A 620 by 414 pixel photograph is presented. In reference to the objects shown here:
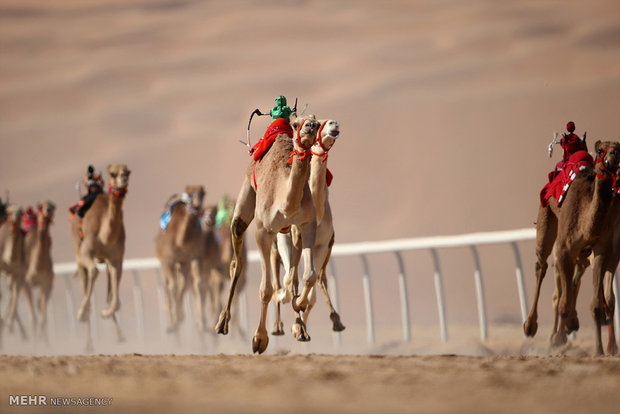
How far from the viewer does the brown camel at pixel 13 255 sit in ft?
56.0

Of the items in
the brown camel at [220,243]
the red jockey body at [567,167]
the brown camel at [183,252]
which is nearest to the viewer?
the red jockey body at [567,167]

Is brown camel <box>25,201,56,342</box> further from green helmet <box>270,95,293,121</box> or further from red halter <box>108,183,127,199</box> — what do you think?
green helmet <box>270,95,293,121</box>

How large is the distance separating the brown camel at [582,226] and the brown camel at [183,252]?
7525 mm

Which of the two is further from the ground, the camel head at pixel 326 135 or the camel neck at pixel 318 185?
the camel head at pixel 326 135

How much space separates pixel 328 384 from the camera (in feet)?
20.3

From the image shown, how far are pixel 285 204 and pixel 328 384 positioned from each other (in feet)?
9.56

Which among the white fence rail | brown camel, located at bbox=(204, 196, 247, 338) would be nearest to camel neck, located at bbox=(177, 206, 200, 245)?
brown camel, located at bbox=(204, 196, 247, 338)

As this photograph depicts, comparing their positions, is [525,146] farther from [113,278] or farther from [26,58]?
[113,278]

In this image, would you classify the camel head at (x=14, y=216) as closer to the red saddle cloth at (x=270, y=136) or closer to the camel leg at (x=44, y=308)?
the camel leg at (x=44, y=308)

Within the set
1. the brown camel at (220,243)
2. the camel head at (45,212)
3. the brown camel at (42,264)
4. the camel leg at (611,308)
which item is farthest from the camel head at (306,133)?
the brown camel at (42,264)

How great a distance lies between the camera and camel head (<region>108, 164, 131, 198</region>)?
13367mm

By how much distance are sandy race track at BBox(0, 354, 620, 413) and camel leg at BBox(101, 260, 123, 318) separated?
4818mm

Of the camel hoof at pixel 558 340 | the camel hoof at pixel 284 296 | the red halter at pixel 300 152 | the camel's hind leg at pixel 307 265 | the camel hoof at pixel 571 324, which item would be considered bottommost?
the camel hoof at pixel 558 340

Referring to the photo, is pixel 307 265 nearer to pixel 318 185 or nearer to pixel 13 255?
pixel 318 185
